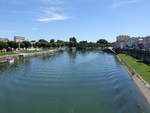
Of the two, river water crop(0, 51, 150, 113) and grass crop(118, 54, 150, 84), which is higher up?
grass crop(118, 54, 150, 84)

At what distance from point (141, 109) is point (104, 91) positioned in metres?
6.07

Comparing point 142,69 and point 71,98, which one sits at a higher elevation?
point 142,69

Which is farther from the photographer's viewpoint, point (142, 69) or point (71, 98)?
point (142, 69)

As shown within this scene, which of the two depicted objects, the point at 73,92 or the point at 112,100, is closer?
the point at 112,100

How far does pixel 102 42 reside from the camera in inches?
7515

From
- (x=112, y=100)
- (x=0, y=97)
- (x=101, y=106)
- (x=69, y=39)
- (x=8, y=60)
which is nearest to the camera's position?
(x=101, y=106)

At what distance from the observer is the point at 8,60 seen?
159ft

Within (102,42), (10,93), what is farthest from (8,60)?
(102,42)

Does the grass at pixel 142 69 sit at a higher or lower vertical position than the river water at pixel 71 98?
higher

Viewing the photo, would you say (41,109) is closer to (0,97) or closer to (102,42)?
(0,97)

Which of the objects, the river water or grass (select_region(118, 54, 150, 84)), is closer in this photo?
the river water

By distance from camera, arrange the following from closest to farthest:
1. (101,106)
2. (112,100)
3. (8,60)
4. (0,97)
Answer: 1. (101,106)
2. (112,100)
3. (0,97)
4. (8,60)

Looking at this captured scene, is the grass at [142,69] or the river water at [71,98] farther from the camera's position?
the grass at [142,69]

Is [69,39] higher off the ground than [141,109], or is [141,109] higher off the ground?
[69,39]
